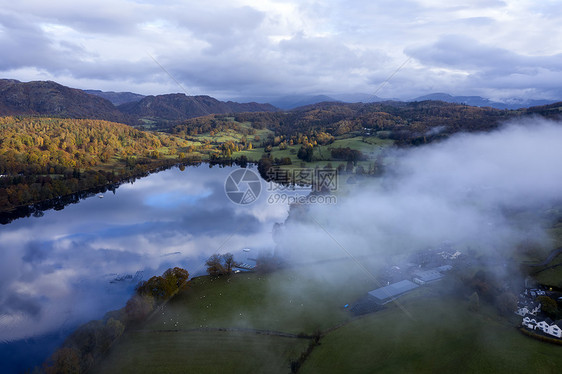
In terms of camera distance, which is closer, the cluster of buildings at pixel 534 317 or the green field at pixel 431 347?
the green field at pixel 431 347

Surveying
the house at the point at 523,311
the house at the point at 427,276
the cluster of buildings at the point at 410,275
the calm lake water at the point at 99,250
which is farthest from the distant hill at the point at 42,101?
the house at the point at 523,311

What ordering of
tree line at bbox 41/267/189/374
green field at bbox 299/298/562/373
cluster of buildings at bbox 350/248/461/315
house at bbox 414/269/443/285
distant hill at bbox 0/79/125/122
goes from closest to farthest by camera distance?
tree line at bbox 41/267/189/374
green field at bbox 299/298/562/373
cluster of buildings at bbox 350/248/461/315
house at bbox 414/269/443/285
distant hill at bbox 0/79/125/122

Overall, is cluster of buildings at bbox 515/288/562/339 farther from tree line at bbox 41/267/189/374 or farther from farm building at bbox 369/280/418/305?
tree line at bbox 41/267/189/374

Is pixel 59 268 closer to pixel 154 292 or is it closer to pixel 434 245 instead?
pixel 154 292

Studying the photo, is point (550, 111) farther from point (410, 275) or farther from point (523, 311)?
point (523, 311)

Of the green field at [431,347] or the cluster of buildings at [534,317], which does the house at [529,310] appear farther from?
the green field at [431,347]

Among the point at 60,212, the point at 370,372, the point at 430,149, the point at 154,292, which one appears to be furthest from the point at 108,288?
the point at 430,149

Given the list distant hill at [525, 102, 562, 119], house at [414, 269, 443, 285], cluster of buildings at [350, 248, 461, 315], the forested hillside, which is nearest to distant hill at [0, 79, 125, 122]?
the forested hillside
